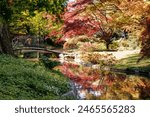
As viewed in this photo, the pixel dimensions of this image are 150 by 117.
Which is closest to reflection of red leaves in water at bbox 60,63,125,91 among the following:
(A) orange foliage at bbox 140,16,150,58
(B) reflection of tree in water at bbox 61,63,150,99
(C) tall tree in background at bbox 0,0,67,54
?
(B) reflection of tree in water at bbox 61,63,150,99

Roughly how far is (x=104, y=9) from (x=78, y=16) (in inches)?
59.6

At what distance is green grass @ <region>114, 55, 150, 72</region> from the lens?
74.5 feet

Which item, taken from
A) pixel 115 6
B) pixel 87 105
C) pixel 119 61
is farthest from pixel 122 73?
pixel 87 105

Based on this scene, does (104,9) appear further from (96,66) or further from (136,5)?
(136,5)

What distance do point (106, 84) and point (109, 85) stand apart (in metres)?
0.31

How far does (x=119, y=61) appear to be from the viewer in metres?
25.8

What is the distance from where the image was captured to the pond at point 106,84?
662 inches

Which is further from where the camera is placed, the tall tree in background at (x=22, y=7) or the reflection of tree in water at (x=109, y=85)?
the tall tree in background at (x=22, y=7)

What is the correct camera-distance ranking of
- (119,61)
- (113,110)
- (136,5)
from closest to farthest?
(113,110) < (136,5) < (119,61)

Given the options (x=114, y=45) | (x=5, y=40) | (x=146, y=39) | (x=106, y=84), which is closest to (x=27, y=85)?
(x=106, y=84)

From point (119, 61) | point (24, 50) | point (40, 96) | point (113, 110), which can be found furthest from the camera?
point (24, 50)

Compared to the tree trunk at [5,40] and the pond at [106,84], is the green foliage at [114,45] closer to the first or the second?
the pond at [106,84]

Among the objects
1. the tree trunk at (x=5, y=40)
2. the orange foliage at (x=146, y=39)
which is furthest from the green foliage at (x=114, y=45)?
the tree trunk at (x=5, y=40)

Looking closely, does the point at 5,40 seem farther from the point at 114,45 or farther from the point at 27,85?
the point at 114,45
